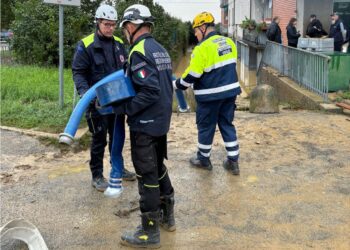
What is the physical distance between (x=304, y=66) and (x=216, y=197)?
23.3ft

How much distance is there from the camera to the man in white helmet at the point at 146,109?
12.0 ft

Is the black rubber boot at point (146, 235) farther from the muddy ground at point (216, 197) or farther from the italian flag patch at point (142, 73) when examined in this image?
the italian flag patch at point (142, 73)

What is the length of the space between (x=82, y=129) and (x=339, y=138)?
3934 millimetres

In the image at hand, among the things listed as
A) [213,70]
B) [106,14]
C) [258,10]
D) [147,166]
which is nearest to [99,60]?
[106,14]

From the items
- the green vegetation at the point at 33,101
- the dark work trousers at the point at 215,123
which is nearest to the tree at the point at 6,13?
the green vegetation at the point at 33,101

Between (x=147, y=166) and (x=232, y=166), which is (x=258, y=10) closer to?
(x=232, y=166)

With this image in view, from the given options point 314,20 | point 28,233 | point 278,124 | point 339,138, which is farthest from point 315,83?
point 28,233

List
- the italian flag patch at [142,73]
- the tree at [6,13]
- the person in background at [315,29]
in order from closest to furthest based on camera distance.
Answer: the italian flag patch at [142,73] → the person in background at [315,29] → the tree at [6,13]

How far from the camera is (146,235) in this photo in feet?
12.9

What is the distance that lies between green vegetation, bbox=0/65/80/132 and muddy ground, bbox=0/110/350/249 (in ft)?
2.04

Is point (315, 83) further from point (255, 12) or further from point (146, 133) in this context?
point (255, 12)

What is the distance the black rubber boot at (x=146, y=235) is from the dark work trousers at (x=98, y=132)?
1361 mm

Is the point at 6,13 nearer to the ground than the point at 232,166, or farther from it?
farther from it

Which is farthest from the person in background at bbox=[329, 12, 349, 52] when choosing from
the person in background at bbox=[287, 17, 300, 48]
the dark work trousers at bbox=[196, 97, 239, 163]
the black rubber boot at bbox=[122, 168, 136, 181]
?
the black rubber boot at bbox=[122, 168, 136, 181]
